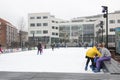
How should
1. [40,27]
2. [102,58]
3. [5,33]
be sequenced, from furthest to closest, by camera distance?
[5,33]
[40,27]
[102,58]

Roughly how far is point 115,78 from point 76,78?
1.58 metres

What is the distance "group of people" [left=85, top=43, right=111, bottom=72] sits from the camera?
1631cm

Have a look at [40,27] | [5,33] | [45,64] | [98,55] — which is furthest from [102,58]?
[5,33]

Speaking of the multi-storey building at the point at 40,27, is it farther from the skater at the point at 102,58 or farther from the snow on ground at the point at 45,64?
the skater at the point at 102,58

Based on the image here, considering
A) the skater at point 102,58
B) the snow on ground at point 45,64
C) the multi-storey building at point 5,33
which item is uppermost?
the multi-storey building at point 5,33

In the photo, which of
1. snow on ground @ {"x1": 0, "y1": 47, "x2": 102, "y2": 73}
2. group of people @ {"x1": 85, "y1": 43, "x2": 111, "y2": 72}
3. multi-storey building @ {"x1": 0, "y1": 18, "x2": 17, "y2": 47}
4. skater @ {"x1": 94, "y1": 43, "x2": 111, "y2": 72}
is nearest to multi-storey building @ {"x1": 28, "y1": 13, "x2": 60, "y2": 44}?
multi-storey building @ {"x1": 0, "y1": 18, "x2": 17, "y2": 47}

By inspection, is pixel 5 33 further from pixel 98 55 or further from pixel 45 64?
pixel 98 55

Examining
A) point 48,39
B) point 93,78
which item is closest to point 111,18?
point 48,39

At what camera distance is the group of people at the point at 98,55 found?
1631 centimetres

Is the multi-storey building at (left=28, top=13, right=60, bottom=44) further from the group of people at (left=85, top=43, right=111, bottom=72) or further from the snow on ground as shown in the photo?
the group of people at (left=85, top=43, right=111, bottom=72)

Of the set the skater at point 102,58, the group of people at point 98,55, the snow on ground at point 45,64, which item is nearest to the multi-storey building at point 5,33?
the snow on ground at point 45,64

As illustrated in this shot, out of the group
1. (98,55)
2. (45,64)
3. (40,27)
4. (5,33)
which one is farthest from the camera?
(5,33)

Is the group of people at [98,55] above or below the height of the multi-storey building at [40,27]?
below

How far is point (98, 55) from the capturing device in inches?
675
